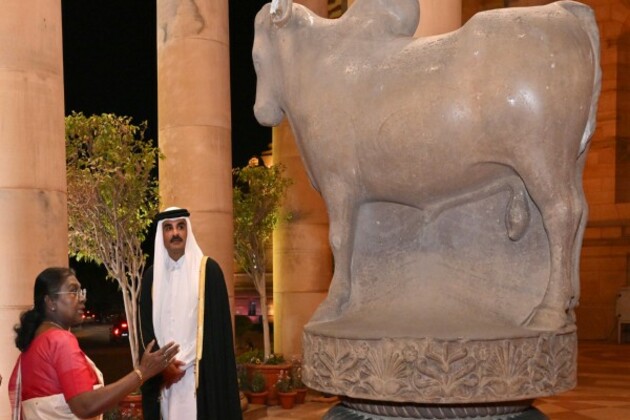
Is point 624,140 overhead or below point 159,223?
overhead

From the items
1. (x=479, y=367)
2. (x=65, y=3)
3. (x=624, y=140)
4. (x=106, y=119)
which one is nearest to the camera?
(x=479, y=367)

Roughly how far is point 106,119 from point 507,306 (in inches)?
217

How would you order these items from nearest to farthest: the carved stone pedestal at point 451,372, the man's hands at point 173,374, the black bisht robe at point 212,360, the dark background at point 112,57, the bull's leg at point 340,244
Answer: the carved stone pedestal at point 451,372
the bull's leg at point 340,244
the man's hands at point 173,374
the black bisht robe at point 212,360
the dark background at point 112,57

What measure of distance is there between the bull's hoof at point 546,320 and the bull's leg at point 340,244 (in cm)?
70

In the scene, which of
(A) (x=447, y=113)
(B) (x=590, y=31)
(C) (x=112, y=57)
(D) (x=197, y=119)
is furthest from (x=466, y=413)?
(C) (x=112, y=57)

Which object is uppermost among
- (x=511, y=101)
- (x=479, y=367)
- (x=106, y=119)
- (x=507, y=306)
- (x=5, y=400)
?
(x=106, y=119)

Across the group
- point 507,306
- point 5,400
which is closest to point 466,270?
point 507,306

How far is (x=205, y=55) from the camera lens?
8.20 metres

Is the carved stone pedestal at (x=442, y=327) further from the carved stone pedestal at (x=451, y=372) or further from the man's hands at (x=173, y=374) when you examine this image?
the man's hands at (x=173, y=374)

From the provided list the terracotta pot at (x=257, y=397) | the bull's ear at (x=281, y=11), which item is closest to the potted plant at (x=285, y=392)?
the terracotta pot at (x=257, y=397)

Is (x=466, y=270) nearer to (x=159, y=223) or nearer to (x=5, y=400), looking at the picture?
(x=159, y=223)

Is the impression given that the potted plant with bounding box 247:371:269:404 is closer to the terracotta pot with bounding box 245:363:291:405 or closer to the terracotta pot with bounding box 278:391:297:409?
the terracotta pot with bounding box 245:363:291:405

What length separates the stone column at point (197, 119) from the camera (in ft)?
26.7

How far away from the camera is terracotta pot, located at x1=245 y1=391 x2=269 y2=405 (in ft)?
29.8
